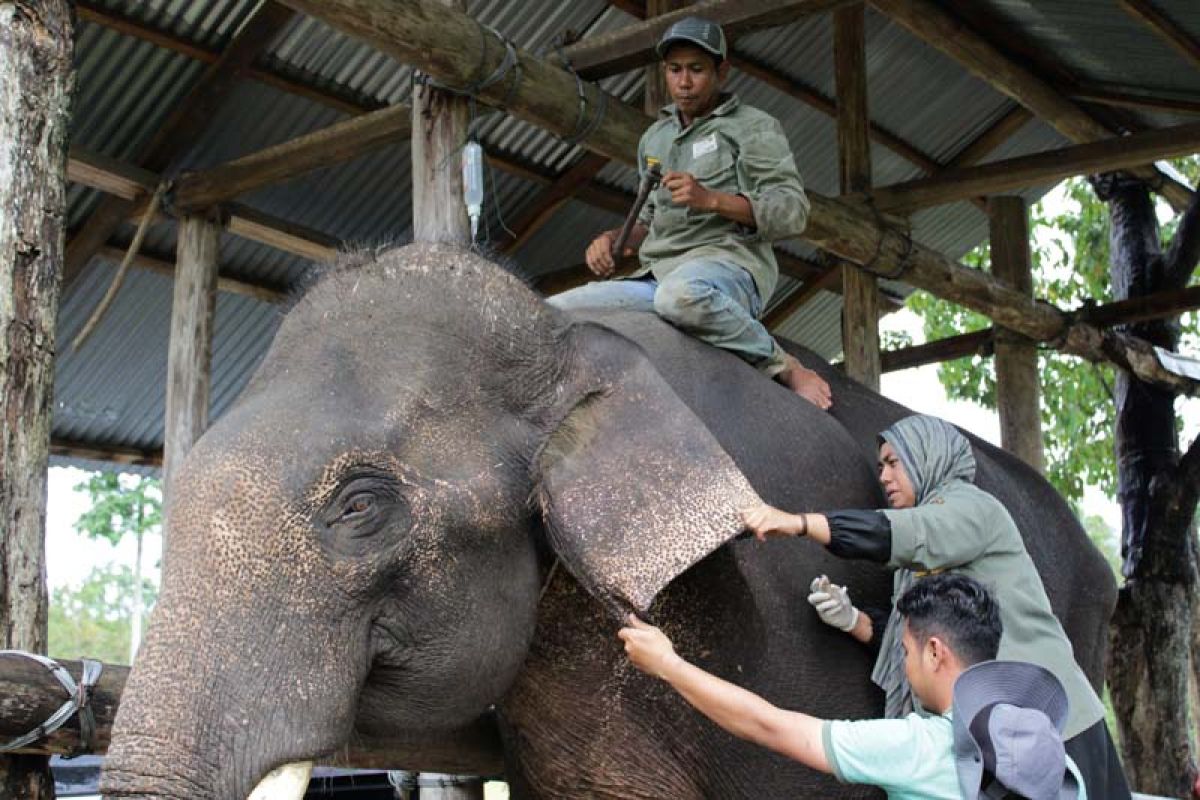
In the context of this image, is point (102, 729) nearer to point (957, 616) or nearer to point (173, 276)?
point (957, 616)

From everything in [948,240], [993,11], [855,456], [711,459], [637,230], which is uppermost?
[948,240]

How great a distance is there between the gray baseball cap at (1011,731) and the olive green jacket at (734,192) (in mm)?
1560

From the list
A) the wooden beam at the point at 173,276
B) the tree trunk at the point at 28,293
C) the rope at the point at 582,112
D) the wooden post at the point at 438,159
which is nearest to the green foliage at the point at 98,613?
the wooden beam at the point at 173,276

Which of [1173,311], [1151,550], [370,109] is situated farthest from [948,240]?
[370,109]

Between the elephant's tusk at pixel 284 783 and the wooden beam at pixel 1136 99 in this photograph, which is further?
the wooden beam at pixel 1136 99

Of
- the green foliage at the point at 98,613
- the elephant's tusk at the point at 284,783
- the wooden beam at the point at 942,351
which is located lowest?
the elephant's tusk at the point at 284,783

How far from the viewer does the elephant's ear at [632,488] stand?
2.74 m

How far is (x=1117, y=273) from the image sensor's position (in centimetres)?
1040

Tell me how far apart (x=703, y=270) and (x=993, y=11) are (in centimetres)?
572

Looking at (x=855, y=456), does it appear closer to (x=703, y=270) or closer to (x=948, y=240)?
(x=703, y=270)

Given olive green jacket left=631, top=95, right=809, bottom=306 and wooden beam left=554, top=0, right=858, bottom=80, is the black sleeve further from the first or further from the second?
wooden beam left=554, top=0, right=858, bottom=80

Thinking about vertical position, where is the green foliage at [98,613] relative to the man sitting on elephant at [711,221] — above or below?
above

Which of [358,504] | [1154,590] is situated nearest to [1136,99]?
[1154,590]

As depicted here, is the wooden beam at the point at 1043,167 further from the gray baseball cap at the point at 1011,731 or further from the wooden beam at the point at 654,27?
the gray baseball cap at the point at 1011,731
